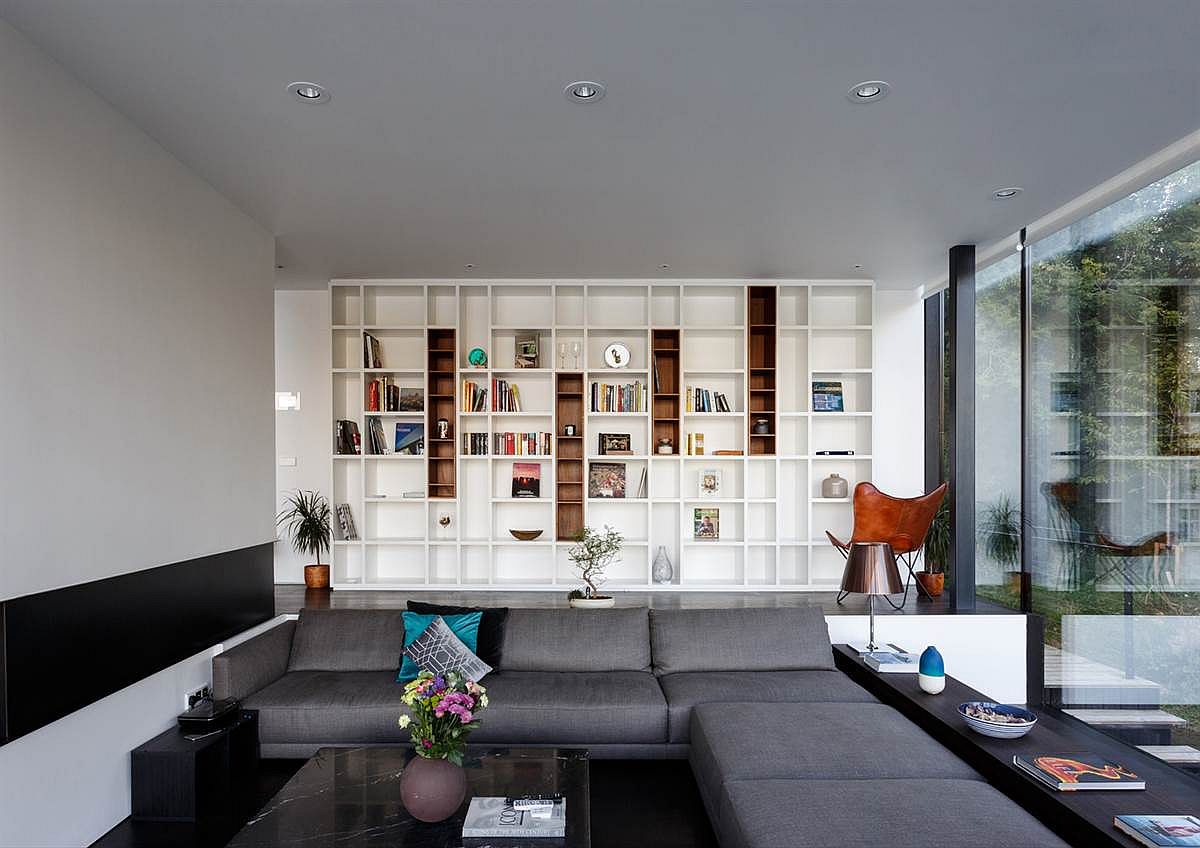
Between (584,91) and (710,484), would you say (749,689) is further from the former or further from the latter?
(710,484)

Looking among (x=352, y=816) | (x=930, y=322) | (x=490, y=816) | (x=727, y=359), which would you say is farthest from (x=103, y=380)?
(x=930, y=322)

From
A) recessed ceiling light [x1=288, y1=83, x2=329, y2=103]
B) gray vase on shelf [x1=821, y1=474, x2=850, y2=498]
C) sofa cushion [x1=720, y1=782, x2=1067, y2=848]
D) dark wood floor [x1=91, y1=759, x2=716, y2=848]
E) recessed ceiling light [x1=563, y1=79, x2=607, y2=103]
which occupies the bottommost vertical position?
dark wood floor [x1=91, y1=759, x2=716, y2=848]

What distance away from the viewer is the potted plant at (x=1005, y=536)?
17.7 ft

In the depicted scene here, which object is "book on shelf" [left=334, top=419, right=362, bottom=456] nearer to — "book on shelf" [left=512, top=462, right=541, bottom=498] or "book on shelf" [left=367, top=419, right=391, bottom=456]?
"book on shelf" [left=367, top=419, right=391, bottom=456]

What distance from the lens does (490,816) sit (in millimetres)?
2463

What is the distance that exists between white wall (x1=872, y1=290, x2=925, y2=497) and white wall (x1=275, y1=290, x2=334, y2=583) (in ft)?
16.5

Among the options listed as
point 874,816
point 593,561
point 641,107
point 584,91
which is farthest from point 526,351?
point 874,816

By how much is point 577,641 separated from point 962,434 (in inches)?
124

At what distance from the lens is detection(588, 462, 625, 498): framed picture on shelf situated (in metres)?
6.82

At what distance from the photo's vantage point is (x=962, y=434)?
5.43m

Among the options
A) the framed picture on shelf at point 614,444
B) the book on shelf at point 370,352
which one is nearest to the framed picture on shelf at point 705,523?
the framed picture on shelf at point 614,444

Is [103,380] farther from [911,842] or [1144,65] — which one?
[1144,65]

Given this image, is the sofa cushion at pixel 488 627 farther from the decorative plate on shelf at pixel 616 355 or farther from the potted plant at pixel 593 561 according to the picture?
the decorative plate on shelf at pixel 616 355

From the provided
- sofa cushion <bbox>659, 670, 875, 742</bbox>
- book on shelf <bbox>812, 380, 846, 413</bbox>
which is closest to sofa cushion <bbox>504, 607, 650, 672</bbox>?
sofa cushion <bbox>659, 670, 875, 742</bbox>
